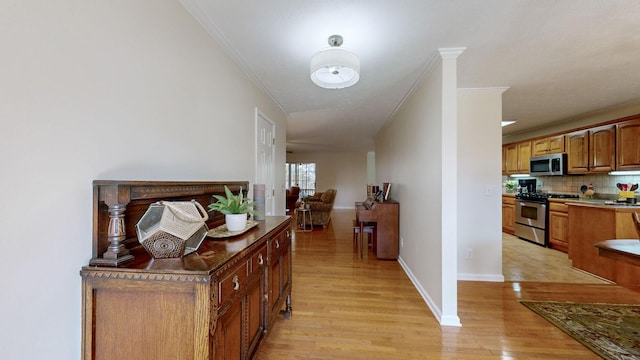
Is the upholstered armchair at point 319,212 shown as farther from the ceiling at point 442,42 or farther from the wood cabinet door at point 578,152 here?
the wood cabinet door at point 578,152

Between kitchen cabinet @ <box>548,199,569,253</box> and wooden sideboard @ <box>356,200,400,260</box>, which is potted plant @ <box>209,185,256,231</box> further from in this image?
kitchen cabinet @ <box>548,199,569,253</box>

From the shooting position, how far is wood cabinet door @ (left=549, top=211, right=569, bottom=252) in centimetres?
412

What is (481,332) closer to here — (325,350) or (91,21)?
(325,350)

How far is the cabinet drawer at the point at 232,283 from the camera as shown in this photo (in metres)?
1.02

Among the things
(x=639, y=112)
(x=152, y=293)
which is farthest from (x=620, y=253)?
(x=639, y=112)

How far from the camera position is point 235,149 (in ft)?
7.61

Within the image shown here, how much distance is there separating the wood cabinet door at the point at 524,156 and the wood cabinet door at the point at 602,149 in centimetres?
122

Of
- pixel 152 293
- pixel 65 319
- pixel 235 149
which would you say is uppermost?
pixel 235 149

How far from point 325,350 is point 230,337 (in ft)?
3.14

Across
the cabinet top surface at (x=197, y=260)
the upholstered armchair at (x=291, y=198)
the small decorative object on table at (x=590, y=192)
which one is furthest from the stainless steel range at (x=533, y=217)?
the upholstered armchair at (x=291, y=198)

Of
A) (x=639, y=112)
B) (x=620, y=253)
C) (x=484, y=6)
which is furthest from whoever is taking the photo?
(x=639, y=112)

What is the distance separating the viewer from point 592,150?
3965 millimetres

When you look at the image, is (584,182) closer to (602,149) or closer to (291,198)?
(602,149)

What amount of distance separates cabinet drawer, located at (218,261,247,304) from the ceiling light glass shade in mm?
1430
